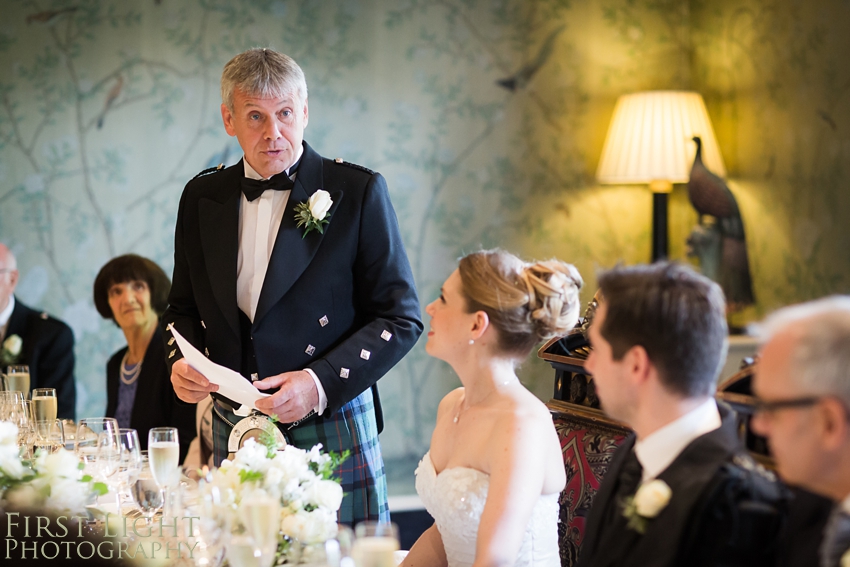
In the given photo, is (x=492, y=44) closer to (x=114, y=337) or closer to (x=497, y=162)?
(x=497, y=162)

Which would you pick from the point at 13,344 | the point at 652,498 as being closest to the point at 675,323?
the point at 652,498

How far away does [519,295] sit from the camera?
1815mm

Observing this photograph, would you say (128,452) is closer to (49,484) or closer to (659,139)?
(49,484)

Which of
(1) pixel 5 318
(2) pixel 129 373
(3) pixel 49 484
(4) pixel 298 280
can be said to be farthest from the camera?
(1) pixel 5 318

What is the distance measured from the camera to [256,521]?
129 centimetres

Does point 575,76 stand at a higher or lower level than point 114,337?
higher

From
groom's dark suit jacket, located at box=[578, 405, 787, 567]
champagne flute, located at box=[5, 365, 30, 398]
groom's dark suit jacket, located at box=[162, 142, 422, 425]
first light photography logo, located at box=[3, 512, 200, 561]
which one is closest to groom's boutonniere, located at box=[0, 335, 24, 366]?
champagne flute, located at box=[5, 365, 30, 398]

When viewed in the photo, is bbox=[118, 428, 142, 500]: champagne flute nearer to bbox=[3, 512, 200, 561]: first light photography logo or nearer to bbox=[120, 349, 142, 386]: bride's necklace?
bbox=[3, 512, 200, 561]: first light photography logo

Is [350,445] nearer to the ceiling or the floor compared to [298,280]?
nearer to the floor

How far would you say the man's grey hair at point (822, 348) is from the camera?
1001mm

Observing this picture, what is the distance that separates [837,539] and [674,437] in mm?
352

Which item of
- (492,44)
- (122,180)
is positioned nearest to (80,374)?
(122,180)

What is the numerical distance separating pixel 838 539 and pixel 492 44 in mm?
3913

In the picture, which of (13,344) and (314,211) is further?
(13,344)
